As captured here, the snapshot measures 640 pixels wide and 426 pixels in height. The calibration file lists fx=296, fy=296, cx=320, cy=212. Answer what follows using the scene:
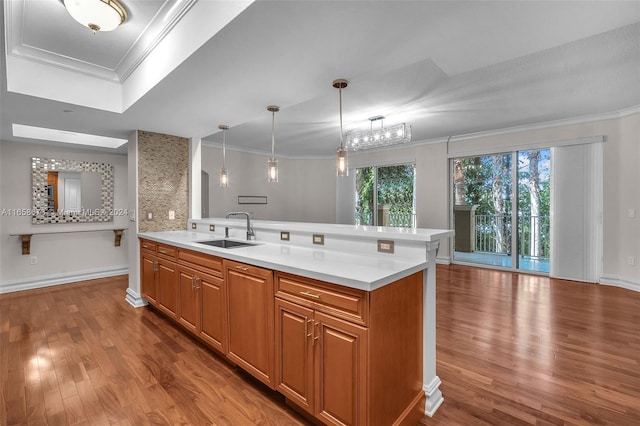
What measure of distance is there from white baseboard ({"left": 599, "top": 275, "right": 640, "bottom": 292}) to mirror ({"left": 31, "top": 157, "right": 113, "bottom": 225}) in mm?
7851

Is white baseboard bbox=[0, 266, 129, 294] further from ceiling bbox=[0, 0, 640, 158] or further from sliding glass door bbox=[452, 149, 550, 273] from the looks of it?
sliding glass door bbox=[452, 149, 550, 273]

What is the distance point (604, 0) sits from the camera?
1609 mm

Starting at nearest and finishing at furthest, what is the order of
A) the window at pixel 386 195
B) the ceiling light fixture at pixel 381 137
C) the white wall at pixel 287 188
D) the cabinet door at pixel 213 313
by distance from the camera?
the cabinet door at pixel 213 313
the ceiling light fixture at pixel 381 137
the window at pixel 386 195
the white wall at pixel 287 188

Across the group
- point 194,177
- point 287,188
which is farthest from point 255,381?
point 287,188

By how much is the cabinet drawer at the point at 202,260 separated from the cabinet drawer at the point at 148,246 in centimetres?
71

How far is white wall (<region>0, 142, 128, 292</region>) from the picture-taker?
4277mm

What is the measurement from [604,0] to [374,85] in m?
1.76

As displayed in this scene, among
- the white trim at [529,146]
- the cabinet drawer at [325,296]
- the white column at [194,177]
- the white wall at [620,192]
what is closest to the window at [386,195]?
the white trim at [529,146]

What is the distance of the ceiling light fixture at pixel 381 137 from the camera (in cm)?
367

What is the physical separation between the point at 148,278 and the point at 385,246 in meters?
2.94

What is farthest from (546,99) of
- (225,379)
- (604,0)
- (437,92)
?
(225,379)

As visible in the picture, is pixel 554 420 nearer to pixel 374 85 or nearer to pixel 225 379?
pixel 225 379

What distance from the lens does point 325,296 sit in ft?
5.08

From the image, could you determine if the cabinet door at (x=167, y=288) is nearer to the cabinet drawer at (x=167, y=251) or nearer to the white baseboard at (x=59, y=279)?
the cabinet drawer at (x=167, y=251)
